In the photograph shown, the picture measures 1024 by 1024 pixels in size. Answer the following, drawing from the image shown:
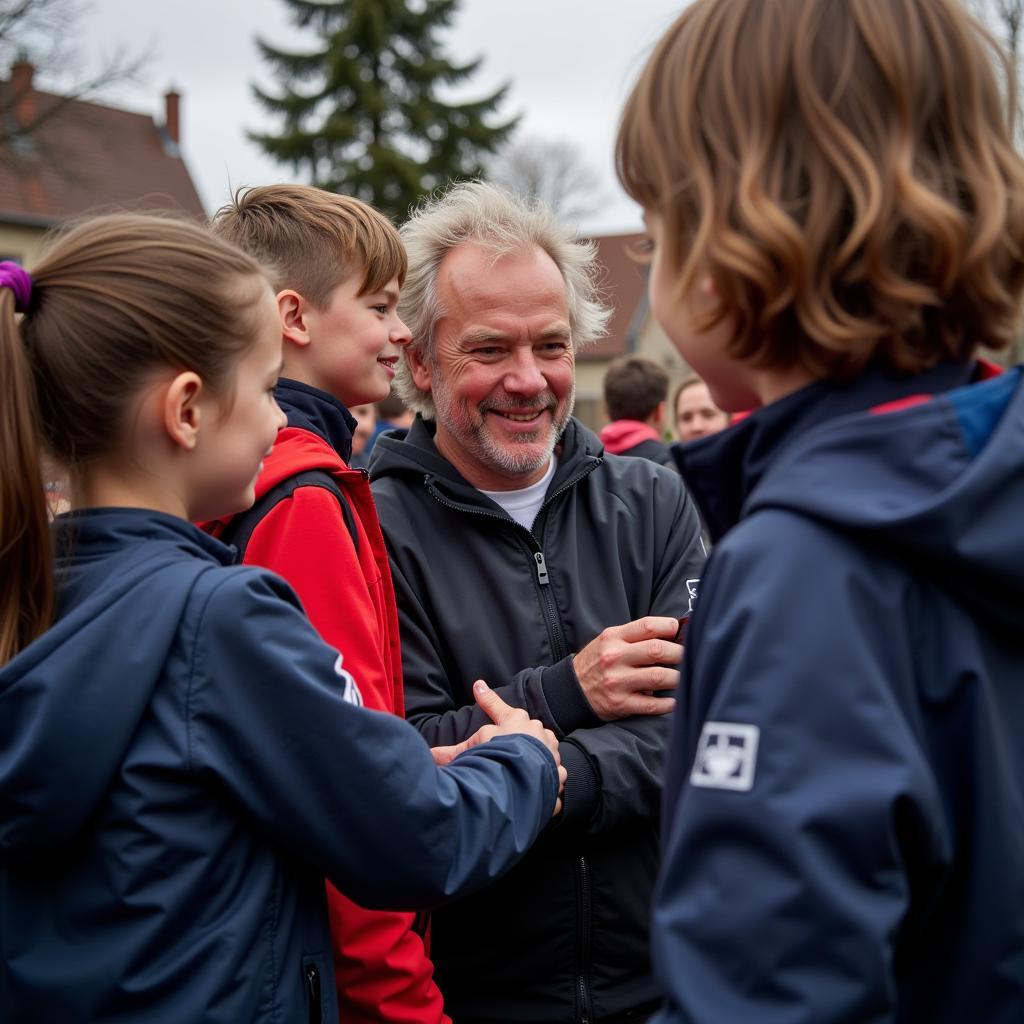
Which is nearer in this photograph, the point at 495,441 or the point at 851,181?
the point at 851,181

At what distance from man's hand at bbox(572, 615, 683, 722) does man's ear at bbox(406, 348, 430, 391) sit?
101 cm

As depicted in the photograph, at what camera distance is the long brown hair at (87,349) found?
1704 millimetres

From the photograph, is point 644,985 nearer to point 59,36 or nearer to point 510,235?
point 510,235

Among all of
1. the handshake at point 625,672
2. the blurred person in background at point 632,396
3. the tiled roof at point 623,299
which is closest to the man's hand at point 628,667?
the handshake at point 625,672

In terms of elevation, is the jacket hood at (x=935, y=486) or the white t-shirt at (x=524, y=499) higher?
the jacket hood at (x=935, y=486)

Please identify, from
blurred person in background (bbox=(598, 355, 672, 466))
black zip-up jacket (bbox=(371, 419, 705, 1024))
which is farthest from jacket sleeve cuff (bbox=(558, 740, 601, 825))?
blurred person in background (bbox=(598, 355, 672, 466))

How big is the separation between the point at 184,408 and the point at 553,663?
1180mm

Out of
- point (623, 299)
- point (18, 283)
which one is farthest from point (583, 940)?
point (623, 299)

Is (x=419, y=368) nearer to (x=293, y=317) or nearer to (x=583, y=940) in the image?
(x=293, y=317)

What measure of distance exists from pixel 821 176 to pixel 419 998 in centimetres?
156

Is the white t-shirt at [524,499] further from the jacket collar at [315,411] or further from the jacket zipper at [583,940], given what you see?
the jacket zipper at [583,940]

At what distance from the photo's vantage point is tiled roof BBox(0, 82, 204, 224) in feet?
78.8

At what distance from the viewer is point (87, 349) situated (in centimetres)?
174

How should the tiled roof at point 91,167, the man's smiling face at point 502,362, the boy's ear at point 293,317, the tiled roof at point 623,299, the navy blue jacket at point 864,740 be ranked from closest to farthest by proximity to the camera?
1. the navy blue jacket at point 864,740
2. the boy's ear at point 293,317
3. the man's smiling face at point 502,362
4. the tiled roof at point 91,167
5. the tiled roof at point 623,299
